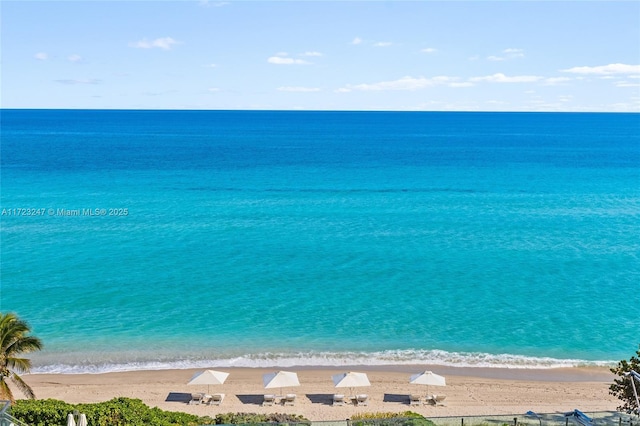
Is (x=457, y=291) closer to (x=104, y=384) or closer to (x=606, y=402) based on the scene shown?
(x=606, y=402)

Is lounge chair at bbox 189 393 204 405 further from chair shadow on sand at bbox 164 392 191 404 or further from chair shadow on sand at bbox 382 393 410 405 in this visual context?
chair shadow on sand at bbox 382 393 410 405

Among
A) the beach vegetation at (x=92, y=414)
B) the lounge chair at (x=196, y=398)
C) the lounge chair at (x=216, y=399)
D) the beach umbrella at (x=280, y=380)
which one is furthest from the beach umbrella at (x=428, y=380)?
the beach vegetation at (x=92, y=414)

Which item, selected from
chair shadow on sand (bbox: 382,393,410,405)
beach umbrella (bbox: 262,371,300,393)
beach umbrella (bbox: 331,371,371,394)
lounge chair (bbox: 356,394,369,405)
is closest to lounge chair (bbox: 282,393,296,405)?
beach umbrella (bbox: 262,371,300,393)

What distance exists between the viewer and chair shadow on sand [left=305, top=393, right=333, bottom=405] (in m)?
21.5

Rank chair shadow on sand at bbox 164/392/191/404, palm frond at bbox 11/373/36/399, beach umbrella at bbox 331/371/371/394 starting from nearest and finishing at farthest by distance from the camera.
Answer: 1. palm frond at bbox 11/373/36/399
2. beach umbrella at bbox 331/371/371/394
3. chair shadow on sand at bbox 164/392/191/404

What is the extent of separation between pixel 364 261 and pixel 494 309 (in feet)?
32.1

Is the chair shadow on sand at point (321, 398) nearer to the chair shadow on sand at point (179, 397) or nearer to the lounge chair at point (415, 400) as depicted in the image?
the lounge chair at point (415, 400)

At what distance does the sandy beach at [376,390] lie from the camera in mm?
20906

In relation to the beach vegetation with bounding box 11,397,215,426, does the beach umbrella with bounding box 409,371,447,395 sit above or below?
above

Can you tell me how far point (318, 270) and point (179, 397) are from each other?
51.0 ft

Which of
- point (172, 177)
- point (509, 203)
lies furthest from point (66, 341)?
point (172, 177)

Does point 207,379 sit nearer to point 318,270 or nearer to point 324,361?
point 324,361

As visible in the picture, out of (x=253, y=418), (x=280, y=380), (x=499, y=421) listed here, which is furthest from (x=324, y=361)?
(x=499, y=421)

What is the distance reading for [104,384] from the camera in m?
23.0
